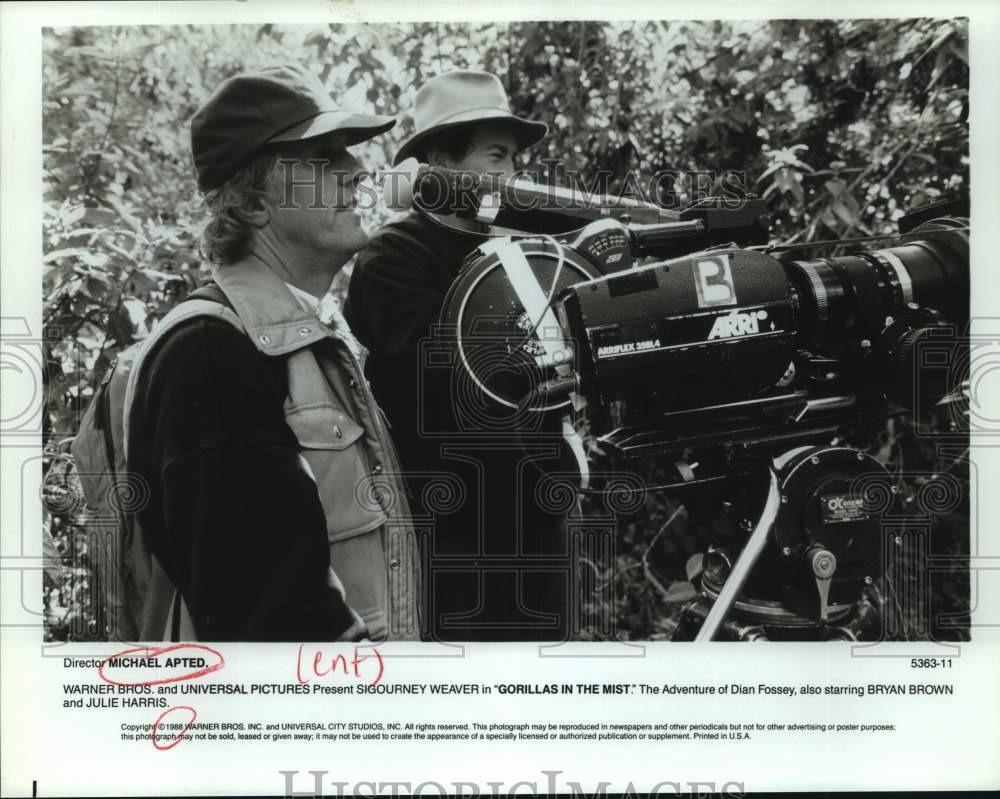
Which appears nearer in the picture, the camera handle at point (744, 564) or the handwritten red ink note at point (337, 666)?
the camera handle at point (744, 564)

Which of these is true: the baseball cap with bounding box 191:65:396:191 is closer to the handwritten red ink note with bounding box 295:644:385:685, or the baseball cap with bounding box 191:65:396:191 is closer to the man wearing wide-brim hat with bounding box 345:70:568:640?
the man wearing wide-brim hat with bounding box 345:70:568:640

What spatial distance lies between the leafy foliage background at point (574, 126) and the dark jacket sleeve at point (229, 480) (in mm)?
257

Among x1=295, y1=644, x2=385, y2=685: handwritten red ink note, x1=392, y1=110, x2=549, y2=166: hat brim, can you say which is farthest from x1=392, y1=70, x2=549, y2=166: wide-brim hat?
x1=295, y1=644, x2=385, y2=685: handwritten red ink note

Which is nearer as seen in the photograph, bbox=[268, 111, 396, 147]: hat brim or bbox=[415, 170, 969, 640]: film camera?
bbox=[415, 170, 969, 640]: film camera

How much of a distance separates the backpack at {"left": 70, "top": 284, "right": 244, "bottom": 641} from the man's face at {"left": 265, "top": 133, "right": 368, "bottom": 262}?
33 centimetres

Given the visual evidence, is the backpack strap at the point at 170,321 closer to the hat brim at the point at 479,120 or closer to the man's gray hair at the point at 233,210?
the man's gray hair at the point at 233,210

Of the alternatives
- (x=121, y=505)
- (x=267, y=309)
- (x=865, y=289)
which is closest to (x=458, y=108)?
(x=267, y=309)

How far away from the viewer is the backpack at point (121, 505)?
3248 millimetres

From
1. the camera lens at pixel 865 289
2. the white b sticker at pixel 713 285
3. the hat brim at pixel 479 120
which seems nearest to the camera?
the white b sticker at pixel 713 285

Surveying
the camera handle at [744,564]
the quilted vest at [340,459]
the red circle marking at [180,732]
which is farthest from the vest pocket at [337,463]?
the camera handle at [744,564]

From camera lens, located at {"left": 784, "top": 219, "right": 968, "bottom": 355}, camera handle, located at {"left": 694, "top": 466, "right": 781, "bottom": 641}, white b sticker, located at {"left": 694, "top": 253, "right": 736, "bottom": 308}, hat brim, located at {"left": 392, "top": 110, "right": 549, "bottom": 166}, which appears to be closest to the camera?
white b sticker, located at {"left": 694, "top": 253, "right": 736, "bottom": 308}

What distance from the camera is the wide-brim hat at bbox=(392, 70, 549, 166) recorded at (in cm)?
325

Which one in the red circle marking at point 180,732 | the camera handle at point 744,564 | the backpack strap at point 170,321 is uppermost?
the backpack strap at point 170,321

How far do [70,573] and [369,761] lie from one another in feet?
3.91
